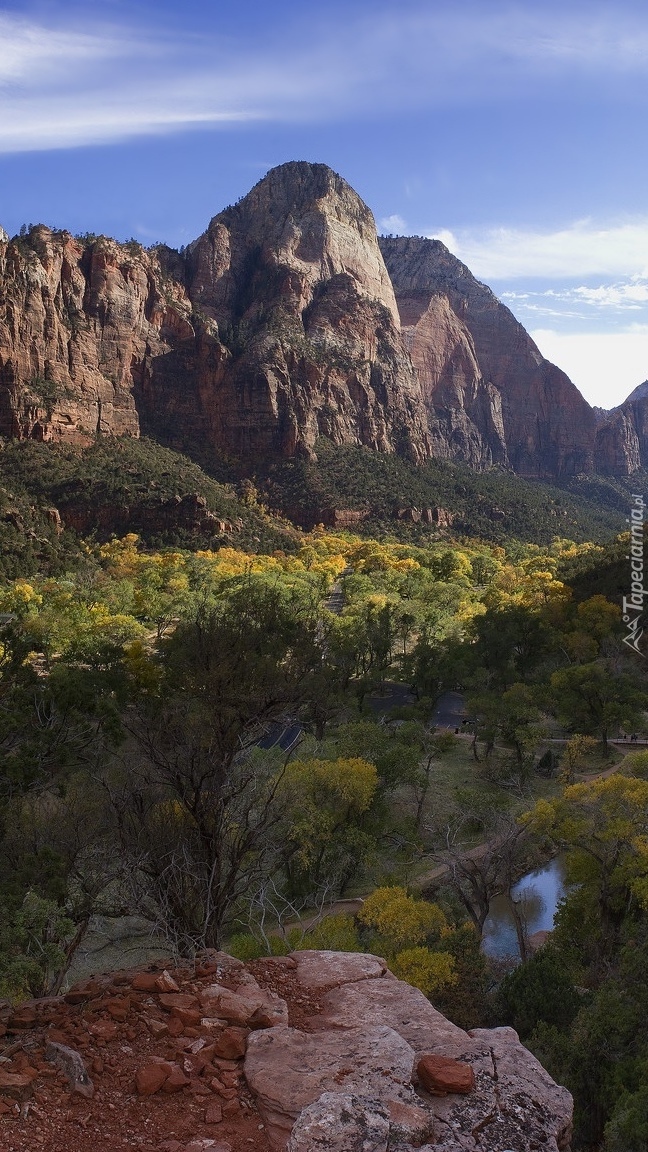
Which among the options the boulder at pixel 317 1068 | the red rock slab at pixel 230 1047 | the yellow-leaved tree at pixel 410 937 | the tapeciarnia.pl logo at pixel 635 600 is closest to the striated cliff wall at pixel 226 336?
the tapeciarnia.pl logo at pixel 635 600

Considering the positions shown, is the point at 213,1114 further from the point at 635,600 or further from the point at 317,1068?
the point at 635,600

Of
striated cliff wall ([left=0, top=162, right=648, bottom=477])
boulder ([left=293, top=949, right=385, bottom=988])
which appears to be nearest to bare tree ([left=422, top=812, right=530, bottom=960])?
boulder ([left=293, top=949, right=385, bottom=988])

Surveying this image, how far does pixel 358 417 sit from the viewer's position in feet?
462

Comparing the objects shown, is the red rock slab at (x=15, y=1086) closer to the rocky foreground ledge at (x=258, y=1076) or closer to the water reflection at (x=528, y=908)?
the rocky foreground ledge at (x=258, y=1076)

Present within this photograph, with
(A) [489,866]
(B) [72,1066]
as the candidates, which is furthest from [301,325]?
(B) [72,1066]

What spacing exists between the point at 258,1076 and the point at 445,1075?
1.34m

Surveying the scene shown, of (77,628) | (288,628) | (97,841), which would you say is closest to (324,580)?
(77,628)

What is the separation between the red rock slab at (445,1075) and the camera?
16.3 ft

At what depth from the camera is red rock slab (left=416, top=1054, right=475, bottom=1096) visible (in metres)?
4.97

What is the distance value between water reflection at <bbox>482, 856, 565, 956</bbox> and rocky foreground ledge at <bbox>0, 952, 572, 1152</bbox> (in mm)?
15402

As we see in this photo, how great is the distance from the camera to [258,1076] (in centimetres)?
514

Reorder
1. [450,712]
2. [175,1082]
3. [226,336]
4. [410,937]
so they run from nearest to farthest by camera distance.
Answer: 1. [175,1082]
2. [410,937]
3. [450,712]
4. [226,336]

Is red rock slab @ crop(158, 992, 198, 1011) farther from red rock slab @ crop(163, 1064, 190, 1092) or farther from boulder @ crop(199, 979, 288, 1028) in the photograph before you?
red rock slab @ crop(163, 1064, 190, 1092)

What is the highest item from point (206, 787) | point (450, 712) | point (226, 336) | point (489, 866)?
point (226, 336)
